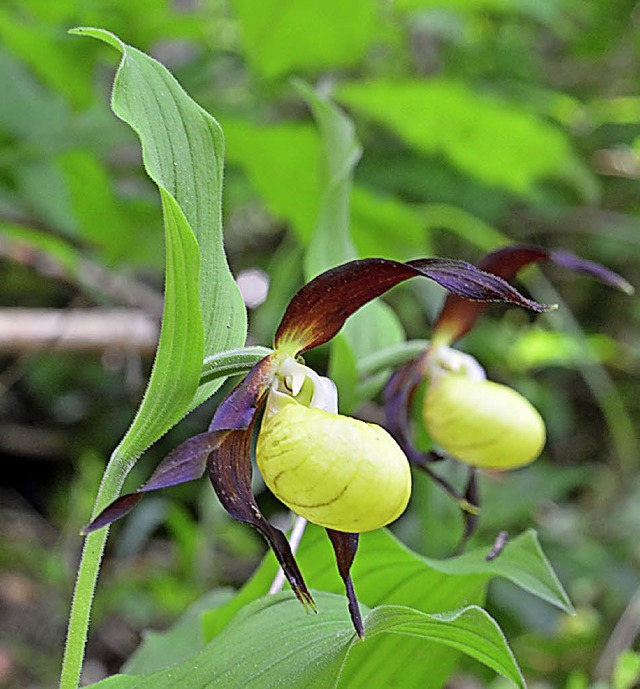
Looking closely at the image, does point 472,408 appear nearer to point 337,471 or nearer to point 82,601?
point 337,471

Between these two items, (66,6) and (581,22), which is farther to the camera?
(581,22)

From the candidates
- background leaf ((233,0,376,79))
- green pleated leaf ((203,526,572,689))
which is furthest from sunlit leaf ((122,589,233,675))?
background leaf ((233,0,376,79))

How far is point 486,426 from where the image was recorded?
78 centimetres

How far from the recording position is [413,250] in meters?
1.54

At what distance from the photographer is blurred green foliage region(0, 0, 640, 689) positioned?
4.70 feet

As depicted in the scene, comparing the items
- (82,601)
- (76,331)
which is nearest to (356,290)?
(82,601)

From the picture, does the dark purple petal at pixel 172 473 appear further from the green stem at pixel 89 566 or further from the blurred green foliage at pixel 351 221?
the blurred green foliage at pixel 351 221

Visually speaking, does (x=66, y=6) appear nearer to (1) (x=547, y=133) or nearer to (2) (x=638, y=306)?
(1) (x=547, y=133)

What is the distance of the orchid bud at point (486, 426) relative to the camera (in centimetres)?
78

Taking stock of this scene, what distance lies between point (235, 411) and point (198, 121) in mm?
213

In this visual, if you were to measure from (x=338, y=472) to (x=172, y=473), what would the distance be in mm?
106

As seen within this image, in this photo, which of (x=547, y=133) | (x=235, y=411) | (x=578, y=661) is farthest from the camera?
(x=578, y=661)

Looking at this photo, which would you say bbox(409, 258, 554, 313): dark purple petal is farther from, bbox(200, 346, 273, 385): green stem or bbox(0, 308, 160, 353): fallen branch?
bbox(0, 308, 160, 353): fallen branch

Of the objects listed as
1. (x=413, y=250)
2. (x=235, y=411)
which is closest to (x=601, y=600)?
(x=413, y=250)
